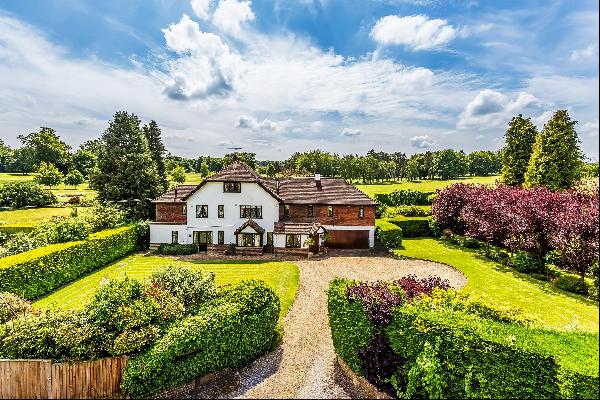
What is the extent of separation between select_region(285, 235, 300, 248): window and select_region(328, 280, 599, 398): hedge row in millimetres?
21389

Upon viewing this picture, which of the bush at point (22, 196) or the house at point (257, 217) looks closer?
the house at point (257, 217)

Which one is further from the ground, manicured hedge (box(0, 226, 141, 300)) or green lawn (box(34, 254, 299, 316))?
manicured hedge (box(0, 226, 141, 300))

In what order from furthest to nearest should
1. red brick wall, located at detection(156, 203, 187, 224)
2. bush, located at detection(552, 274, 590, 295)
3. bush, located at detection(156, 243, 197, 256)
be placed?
red brick wall, located at detection(156, 203, 187, 224), bush, located at detection(156, 243, 197, 256), bush, located at detection(552, 274, 590, 295)

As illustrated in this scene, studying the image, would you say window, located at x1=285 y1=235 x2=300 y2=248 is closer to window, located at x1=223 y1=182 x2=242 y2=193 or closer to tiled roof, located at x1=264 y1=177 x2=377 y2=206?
tiled roof, located at x1=264 y1=177 x2=377 y2=206

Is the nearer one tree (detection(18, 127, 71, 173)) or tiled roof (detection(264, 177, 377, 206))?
tiled roof (detection(264, 177, 377, 206))

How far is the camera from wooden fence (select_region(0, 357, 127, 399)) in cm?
1132

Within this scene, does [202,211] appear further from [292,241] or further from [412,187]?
[412,187]

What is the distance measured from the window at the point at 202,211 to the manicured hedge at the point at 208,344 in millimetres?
20631

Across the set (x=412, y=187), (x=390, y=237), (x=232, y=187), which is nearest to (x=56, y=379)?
(x=232, y=187)

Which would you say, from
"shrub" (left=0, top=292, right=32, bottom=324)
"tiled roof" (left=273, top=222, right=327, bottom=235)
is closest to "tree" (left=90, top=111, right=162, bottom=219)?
"tiled roof" (left=273, top=222, right=327, bottom=235)

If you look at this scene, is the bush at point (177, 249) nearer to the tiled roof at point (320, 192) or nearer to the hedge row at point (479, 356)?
the tiled roof at point (320, 192)

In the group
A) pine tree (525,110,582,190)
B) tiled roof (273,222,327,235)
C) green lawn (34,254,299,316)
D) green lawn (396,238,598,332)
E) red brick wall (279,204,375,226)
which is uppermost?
pine tree (525,110,582,190)

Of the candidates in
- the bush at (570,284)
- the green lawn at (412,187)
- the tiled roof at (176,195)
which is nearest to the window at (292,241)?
the tiled roof at (176,195)

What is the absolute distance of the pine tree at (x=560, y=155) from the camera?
36.3m
